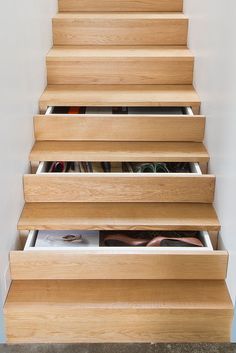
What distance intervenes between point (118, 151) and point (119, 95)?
426 millimetres

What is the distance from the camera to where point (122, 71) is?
2885mm

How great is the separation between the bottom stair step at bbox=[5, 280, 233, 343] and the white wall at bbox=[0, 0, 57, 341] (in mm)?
128

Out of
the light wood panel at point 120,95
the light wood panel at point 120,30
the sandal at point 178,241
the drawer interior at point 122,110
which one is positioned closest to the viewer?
the sandal at point 178,241

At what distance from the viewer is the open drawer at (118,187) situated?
2301 millimetres

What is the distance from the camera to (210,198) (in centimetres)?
234

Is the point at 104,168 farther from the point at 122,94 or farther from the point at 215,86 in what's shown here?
the point at 215,86

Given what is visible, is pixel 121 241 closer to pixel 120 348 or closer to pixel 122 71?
pixel 120 348

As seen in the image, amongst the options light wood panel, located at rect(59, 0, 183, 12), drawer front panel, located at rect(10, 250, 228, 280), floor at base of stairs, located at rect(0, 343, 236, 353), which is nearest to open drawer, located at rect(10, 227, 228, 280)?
drawer front panel, located at rect(10, 250, 228, 280)

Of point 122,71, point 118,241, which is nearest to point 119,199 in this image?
point 118,241

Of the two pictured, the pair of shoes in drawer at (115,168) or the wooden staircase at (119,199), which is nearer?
the wooden staircase at (119,199)

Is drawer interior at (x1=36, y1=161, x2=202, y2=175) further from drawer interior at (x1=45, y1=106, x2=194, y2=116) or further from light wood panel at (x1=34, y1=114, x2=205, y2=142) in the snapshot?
drawer interior at (x1=45, y1=106, x2=194, y2=116)

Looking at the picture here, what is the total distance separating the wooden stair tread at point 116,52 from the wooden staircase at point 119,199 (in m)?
0.01

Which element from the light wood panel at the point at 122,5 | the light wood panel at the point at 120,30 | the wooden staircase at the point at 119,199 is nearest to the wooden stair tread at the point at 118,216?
the wooden staircase at the point at 119,199

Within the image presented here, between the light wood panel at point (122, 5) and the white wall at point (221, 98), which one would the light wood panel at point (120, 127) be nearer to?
the white wall at point (221, 98)
